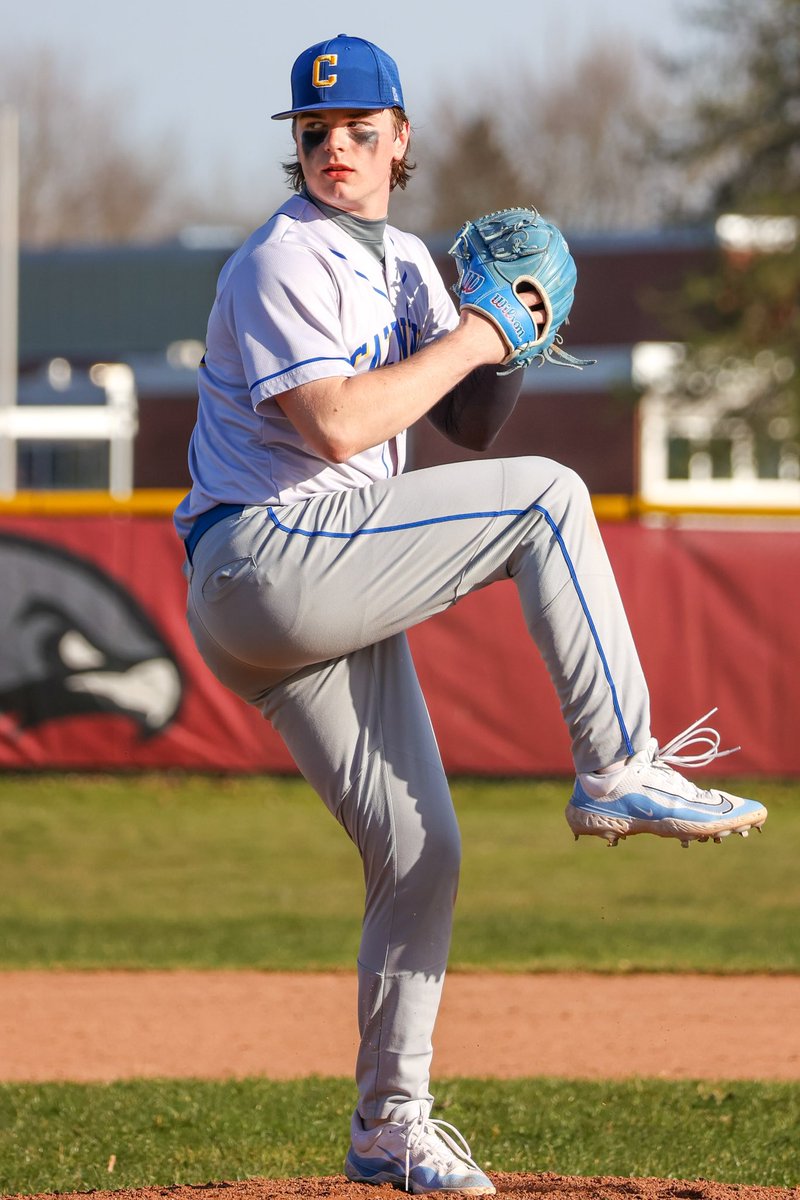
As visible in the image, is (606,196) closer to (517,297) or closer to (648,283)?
(648,283)

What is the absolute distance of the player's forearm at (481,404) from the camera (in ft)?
11.8

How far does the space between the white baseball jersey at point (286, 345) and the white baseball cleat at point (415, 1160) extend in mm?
1276

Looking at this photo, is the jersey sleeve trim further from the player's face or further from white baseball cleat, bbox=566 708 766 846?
white baseball cleat, bbox=566 708 766 846

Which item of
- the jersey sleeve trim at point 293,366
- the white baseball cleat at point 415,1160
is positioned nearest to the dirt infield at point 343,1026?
the white baseball cleat at point 415,1160

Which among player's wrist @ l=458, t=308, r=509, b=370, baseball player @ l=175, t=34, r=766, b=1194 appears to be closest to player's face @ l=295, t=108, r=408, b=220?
baseball player @ l=175, t=34, r=766, b=1194

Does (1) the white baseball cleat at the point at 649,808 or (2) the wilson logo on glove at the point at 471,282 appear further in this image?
(2) the wilson logo on glove at the point at 471,282

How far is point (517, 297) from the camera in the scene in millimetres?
3264

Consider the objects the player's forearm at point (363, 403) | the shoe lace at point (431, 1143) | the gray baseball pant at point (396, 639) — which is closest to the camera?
the player's forearm at point (363, 403)

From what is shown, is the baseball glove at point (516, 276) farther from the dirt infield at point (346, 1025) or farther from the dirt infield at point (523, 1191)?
the dirt infield at point (346, 1025)

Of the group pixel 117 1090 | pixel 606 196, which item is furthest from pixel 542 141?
pixel 117 1090

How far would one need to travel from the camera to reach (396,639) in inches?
135

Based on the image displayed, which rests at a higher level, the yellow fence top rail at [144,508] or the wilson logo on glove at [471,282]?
the wilson logo on glove at [471,282]

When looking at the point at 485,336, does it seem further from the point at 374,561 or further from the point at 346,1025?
the point at 346,1025

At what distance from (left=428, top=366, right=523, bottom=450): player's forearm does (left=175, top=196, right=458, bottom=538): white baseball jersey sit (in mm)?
185
